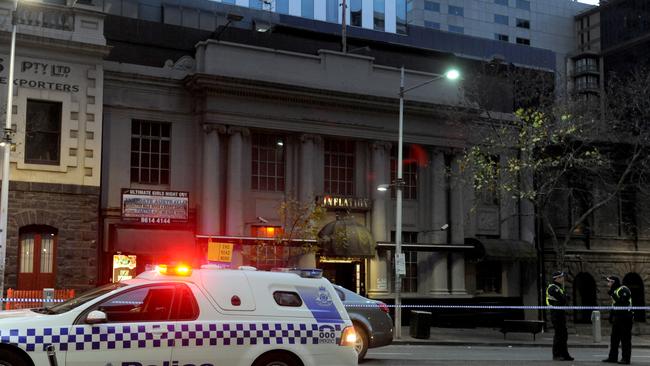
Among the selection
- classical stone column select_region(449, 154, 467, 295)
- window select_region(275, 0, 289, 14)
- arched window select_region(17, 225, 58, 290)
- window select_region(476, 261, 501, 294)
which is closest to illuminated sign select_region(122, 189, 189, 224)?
arched window select_region(17, 225, 58, 290)

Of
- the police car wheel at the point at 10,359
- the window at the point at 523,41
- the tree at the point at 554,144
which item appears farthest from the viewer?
the window at the point at 523,41

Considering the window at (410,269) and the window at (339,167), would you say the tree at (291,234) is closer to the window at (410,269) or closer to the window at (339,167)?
the window at (339,167)

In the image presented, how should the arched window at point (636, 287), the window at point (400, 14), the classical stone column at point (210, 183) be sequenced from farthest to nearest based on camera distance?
the window at point (400, 14)
the arched window at point (636, 287)
the classical stone column at point (210, 183)

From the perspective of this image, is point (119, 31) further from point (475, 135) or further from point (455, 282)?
point (455, 282)

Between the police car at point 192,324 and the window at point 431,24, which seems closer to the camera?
the police car at point 192,324

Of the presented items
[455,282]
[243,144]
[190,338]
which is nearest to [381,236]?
[455,282]

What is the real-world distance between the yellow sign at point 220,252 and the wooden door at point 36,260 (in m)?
4.84

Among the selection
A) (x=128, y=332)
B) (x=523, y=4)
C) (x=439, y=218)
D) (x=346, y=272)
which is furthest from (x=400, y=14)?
(x=128, y=332)

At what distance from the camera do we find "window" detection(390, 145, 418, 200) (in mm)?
29453

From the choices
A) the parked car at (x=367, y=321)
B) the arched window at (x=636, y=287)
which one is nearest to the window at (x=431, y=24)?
the arched window at (x=636, y=287)

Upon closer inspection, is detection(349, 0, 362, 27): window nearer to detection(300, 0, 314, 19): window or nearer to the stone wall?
detection(300, 0, 314, 19): window

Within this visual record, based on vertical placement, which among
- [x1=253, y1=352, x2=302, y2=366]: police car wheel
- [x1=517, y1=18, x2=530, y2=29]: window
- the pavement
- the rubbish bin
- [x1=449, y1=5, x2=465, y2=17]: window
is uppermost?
[x1=449, y1=5, x2=465, y2=17]: window

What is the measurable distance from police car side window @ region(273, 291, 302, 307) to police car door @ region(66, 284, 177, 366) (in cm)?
131

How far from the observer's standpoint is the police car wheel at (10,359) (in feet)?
26.0
